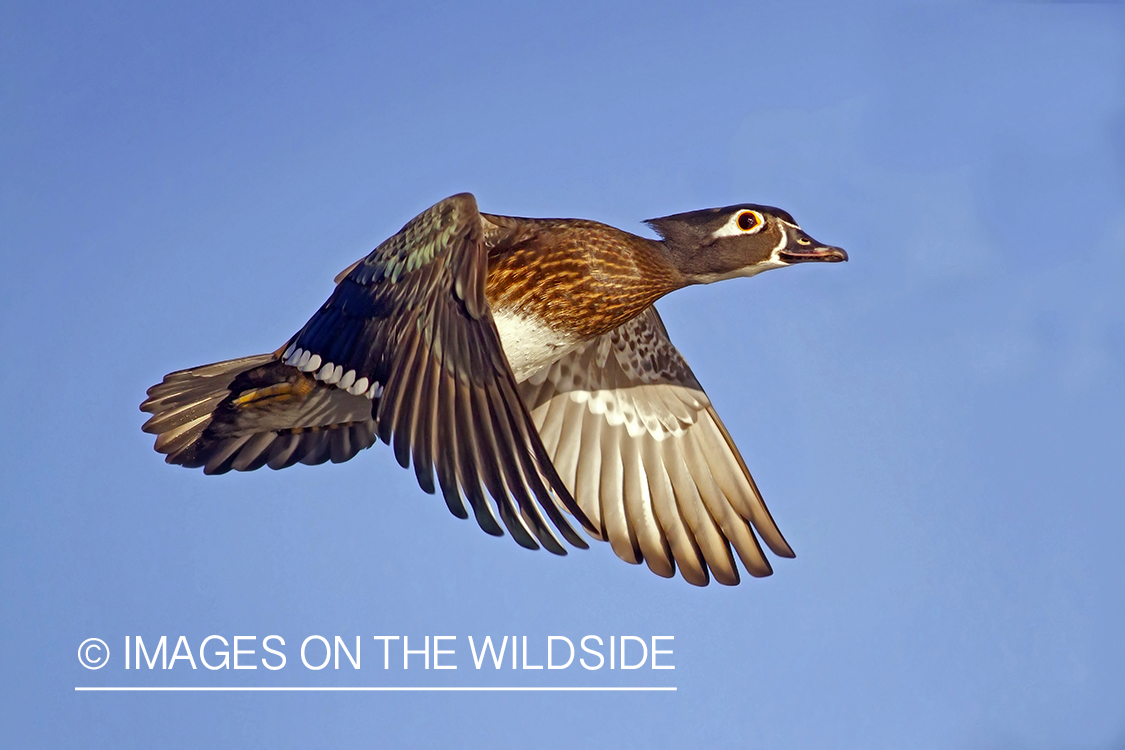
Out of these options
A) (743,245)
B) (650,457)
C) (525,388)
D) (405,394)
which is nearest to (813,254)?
(743,245)

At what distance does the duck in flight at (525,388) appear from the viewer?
291cm

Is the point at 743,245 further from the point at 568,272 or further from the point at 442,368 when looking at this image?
the point at 442,368

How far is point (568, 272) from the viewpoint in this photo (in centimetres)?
383

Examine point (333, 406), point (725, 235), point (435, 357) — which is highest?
point (725, 235)

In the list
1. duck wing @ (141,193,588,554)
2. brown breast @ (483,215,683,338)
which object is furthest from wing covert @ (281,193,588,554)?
brown breast @ (483,215,683,338)

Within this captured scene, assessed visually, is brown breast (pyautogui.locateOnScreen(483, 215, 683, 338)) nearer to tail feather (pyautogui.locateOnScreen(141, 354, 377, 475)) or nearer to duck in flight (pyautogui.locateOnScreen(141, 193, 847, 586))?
duck in flight (pyautogui.locateOnScreen(141, 193, 847, 586))

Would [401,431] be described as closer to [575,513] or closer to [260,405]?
[575,513]

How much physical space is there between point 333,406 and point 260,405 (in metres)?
0.26

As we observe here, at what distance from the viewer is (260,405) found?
389cm

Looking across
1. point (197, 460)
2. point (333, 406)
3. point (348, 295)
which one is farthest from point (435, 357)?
point (197, 460)

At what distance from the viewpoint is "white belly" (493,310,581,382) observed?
12.4ft

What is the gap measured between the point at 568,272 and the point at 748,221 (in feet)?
2.34

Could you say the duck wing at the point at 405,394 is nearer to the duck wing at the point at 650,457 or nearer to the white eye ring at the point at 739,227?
the duck wing at the point at 650,457

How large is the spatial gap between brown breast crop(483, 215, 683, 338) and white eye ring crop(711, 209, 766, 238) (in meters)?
0.29
